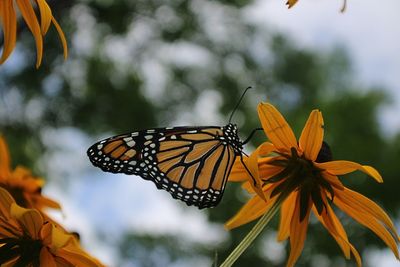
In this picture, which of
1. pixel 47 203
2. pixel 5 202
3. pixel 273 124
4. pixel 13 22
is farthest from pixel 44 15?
pixel 47 203

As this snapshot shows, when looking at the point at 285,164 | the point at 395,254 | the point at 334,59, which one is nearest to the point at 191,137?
the point at 285,164

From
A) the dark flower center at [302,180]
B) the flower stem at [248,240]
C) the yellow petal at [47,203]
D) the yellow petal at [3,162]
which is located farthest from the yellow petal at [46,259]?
the yellow petal at [3,162]

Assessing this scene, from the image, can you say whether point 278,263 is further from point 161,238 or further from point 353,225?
point 161,238

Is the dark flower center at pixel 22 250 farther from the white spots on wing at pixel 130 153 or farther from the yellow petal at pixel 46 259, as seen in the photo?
the white spots on wing at pixel 130 153

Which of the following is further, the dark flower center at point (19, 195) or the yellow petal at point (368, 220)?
the dark flower center at point (19, 195)

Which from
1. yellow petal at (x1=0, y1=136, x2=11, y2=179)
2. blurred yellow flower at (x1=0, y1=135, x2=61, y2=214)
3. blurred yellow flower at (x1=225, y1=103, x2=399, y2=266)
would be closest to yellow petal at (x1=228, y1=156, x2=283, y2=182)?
blurred yellow flower at (x1=225, y1=103, x2=399, y2=266)

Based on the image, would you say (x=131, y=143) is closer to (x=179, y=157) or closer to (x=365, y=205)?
(x=179, y=157)

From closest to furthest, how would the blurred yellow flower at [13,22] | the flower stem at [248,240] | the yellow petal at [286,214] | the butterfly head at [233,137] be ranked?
1. the flower stem at [248,240]
2. the blurred yellow flower at [13,22]
3. the yellow petal at [286,214]
4. the butterfly head at [233,137]
